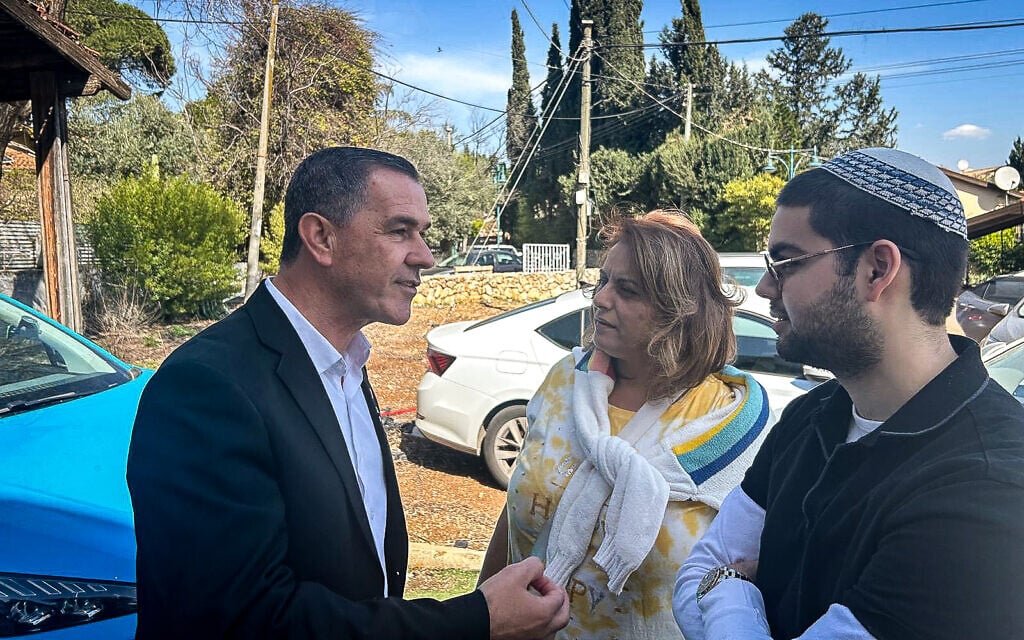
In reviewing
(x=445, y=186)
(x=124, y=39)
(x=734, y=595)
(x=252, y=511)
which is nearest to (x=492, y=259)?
(x=445, y=186)

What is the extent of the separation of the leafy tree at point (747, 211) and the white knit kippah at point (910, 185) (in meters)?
24.3

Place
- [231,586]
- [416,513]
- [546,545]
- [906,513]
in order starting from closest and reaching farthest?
[906,513]
[231,586]
[546,545]
[416,513]

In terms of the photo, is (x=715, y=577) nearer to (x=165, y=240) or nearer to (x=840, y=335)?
(x=840, y=335)

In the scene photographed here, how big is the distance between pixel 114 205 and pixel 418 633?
12.5 m

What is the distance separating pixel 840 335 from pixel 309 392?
1.06m

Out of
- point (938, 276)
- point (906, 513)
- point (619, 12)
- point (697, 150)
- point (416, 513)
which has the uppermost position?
point (619, 12)

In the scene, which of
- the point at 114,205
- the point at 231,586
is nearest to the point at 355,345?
the point at 231,586

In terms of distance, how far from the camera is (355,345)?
1929 mm

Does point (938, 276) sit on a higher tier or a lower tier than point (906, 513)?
higher

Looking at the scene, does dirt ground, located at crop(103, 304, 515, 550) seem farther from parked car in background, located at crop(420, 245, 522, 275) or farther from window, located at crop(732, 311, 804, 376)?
parked car in background, located at crop(420, 245, 522, 275)

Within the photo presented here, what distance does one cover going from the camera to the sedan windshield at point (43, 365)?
3.29 m

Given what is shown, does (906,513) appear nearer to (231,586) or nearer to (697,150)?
(231,586)

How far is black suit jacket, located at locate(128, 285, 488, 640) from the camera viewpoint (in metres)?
1.24

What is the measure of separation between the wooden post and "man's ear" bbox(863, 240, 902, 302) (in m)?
8.34
